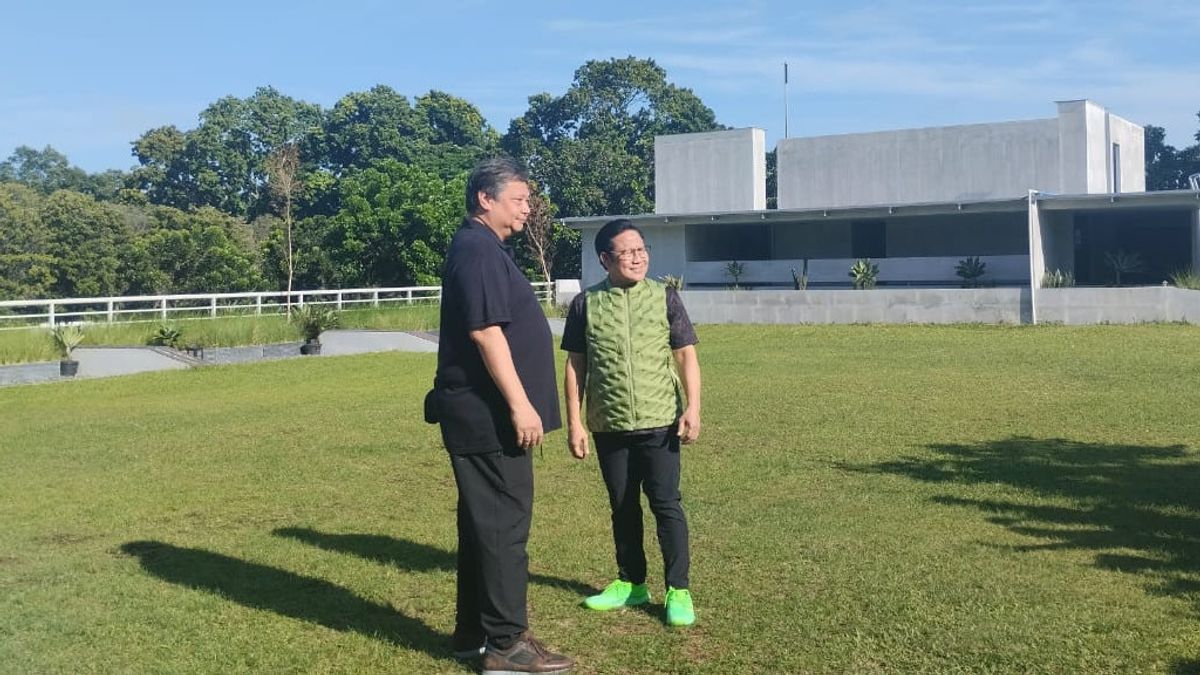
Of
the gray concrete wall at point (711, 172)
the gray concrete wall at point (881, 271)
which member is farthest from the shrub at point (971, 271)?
the gray concrete wall at point (711, 172)

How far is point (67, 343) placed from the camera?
2298 centimetres

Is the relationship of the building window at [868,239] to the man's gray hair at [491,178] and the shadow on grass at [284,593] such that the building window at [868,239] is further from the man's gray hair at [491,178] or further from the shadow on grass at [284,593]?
the man's gray hair at [491,178]

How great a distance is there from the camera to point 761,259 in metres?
36.6

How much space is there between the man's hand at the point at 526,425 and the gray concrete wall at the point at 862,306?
25.5 metres

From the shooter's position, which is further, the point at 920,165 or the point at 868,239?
the point at 920,165

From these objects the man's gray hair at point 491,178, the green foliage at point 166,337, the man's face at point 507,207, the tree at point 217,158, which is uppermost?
the tree at point 217,158

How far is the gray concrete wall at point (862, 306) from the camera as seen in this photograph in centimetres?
2845

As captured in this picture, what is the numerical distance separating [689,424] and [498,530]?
42.3 inches

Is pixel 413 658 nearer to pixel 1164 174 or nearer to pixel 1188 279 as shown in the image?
pixel 1188 279

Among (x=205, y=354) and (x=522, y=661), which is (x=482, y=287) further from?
(x=205, y=354)

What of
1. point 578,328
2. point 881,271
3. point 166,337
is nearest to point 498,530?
point 578,328

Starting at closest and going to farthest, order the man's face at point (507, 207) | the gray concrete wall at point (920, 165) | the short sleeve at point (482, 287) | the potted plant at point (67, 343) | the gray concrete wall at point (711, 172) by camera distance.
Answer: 1. the short sleeve at point (482, 287)
2. the man's face at point (507, 207)
3. the potted plant at point (67, 343)
4. the gray concrete wall at point (920, 165)
5. the gray concrete wall at point (711, 172)

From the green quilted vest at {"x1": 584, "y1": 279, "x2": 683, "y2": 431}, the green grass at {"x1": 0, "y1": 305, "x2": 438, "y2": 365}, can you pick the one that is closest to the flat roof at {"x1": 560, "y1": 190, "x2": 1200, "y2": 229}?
the green grass at {"x1": 0, "y1": 305, "x2": 438, "y2": 365}

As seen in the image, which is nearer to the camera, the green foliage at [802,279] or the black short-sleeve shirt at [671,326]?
the black short-sleeve shirt at [671,326]
